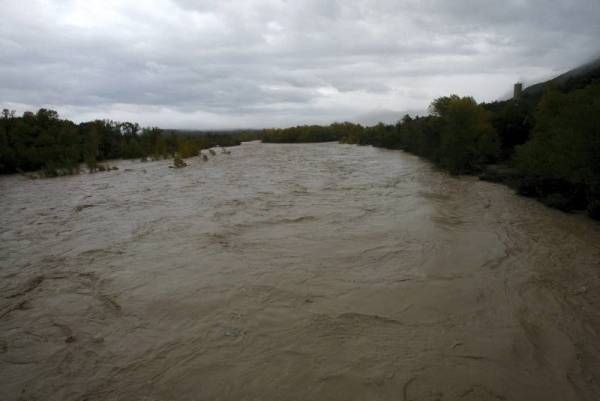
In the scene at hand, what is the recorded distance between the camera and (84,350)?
193 inches

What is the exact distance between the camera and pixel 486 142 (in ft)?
83.7

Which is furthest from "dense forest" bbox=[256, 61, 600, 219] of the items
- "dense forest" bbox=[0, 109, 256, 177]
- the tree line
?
"dense forest" bbox=[0, 109, 256, 177]

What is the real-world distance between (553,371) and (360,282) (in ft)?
10.9

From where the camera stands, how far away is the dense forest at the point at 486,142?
12.6 m

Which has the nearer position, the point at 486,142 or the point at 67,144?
the point at 486,142

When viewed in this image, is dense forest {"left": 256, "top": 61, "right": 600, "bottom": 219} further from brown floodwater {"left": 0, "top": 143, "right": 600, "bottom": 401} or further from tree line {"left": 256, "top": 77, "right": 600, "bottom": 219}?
brown floodwater {"left": 0, "top": 143, "right": 600, "bottom": 401}

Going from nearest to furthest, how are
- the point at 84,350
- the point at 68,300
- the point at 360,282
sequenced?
the point at 84,350, the point at 68,300, the point at 360,282

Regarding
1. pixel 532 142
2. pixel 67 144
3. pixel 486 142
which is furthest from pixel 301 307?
pixel 67 144

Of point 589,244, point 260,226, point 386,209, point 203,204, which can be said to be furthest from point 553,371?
point 203,204

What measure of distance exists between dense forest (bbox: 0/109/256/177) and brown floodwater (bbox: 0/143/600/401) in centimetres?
2263

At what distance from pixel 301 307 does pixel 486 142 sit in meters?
24.8

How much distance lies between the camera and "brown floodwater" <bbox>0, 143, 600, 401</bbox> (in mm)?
4246

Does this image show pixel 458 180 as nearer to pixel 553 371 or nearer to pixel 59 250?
pixel 553 371

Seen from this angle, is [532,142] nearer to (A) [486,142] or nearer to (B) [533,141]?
(B) [533,141]
